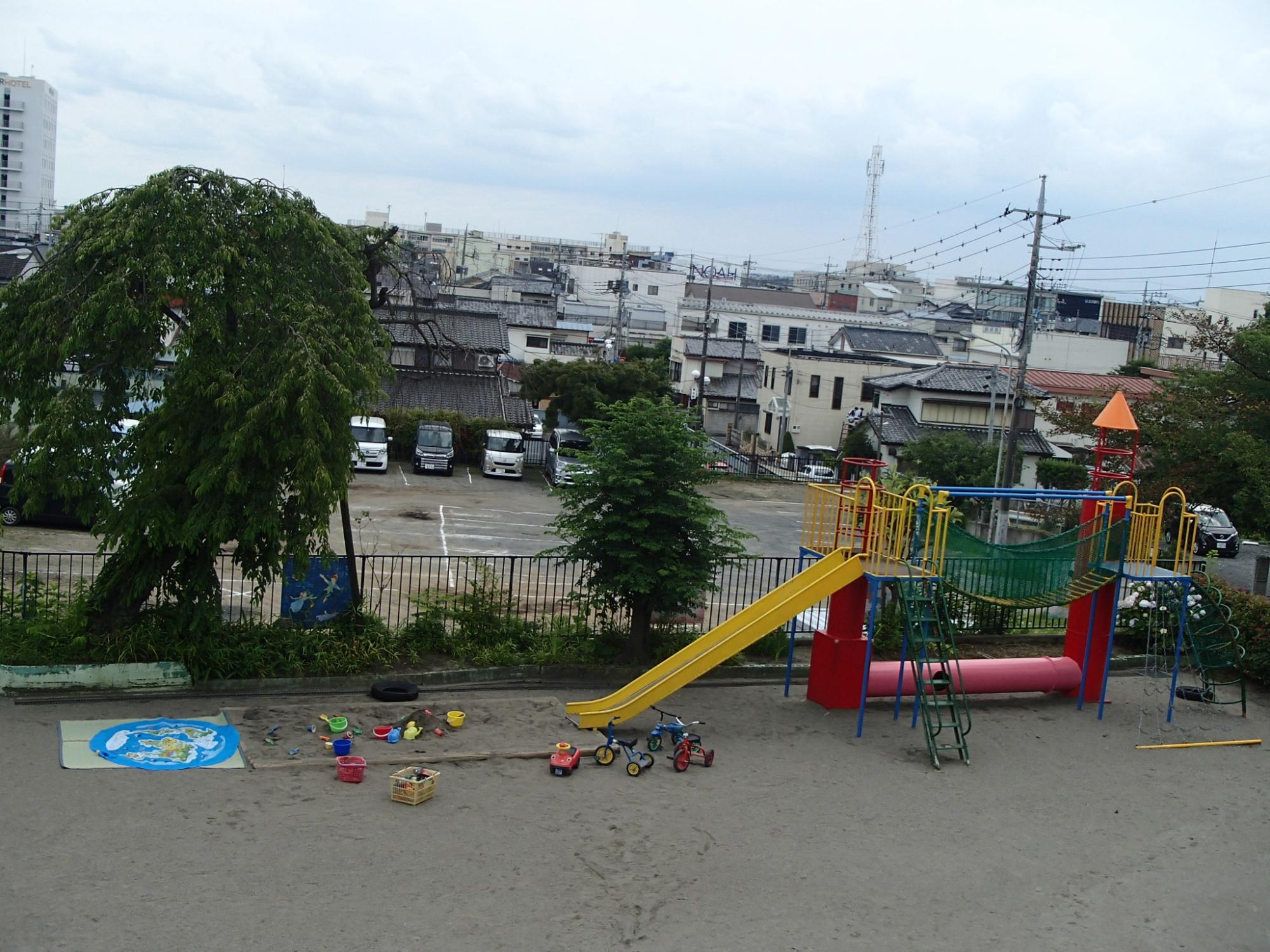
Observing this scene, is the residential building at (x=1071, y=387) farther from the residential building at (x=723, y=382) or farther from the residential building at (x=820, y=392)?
the residential building at (x=723, y=382)

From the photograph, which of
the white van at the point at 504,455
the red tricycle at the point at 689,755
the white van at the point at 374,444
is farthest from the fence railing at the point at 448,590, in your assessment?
the white van at the point at 504,455

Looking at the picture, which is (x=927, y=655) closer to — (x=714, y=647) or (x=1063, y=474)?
(x=714, y=647)

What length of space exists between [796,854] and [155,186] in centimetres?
873

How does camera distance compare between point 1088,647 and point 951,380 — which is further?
point 951,380

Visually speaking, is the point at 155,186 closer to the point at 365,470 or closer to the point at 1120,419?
the point at 1120,419

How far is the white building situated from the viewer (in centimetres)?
9575

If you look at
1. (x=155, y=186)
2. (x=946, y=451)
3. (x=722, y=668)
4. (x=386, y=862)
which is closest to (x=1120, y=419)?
(x=722, y=668)

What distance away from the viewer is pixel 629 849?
28.8ft

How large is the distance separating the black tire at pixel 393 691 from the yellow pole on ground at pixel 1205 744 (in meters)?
8.07

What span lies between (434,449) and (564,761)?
2315 centimetres

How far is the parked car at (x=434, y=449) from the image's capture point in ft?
106

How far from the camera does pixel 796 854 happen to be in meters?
8.90

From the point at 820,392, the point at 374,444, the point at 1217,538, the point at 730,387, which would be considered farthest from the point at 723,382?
the point at 1217,538

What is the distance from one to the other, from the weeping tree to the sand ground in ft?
5.93
